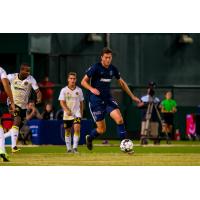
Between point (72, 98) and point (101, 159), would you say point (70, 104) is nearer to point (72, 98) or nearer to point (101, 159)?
point (72, 98)

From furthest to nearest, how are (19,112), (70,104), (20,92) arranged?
(70,104) → (20,92) → (19,112)

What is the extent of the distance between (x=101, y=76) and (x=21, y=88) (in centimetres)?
309

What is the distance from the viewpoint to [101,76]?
25625 mm

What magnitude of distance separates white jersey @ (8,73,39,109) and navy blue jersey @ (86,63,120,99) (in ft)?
7.98

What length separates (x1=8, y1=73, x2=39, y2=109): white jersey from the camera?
2764 cm

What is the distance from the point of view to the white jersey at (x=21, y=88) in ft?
90.7

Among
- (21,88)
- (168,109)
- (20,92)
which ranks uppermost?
(21,88)

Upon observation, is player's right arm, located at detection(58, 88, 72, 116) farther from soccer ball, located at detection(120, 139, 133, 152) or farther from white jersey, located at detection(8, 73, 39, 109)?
soccer ball, located at detection(120, 139, 133, 152)

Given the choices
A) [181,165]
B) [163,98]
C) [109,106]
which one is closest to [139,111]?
[163,98]

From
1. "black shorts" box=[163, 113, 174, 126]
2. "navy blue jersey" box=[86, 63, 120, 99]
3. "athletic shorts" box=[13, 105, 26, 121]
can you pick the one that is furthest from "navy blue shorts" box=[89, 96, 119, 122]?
"black shorts" box=[163, 113, 174, 126]

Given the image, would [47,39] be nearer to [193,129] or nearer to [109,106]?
[193,129]

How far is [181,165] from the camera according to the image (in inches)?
858

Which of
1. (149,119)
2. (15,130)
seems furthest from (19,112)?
(149,119)

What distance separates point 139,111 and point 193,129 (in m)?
2.35
